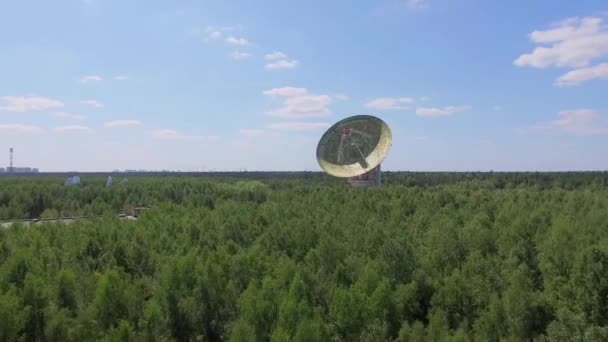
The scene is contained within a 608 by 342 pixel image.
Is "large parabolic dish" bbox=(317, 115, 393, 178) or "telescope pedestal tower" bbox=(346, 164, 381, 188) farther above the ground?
"large parabolic dish" bbox=(317, 115, 393, 178)

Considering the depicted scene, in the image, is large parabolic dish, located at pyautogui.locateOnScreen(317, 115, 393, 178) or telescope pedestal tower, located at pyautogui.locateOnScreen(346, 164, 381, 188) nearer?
large parabolic dish, located at pyautogui.locateOnScreen(317, 115, 393, 178)

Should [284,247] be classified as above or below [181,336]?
above

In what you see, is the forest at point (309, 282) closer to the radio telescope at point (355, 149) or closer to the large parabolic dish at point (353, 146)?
the large parabolic dish at point (353, 146)

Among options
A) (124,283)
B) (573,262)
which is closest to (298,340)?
(124,283)

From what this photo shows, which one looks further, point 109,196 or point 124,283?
point 109,196

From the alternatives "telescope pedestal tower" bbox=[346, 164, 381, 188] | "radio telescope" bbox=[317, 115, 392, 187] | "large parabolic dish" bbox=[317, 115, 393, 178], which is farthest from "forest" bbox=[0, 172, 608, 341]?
"telescope pedestal tower" bbox=[346, 164, 381, 188]

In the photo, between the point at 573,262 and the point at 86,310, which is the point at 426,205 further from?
the point at 86,310

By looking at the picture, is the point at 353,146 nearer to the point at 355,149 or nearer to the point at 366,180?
the point at 355,149

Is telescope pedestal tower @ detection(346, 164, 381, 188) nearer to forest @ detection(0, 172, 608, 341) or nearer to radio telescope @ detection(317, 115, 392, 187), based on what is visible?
radio telescope @ detection(317, 115, 392, 187)
